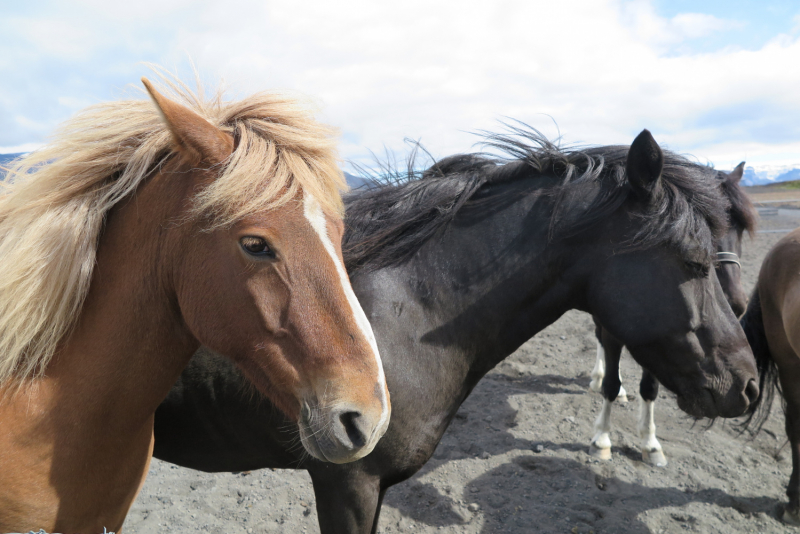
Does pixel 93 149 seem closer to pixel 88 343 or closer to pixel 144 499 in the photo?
pixel 88 343

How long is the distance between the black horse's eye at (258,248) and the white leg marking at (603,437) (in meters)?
3.95

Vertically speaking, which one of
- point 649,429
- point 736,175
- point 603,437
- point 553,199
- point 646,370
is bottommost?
point 603,437

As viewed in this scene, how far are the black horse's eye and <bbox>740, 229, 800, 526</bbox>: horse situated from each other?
12.5 ft

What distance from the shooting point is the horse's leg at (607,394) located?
4.04 metres

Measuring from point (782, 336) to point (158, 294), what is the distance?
4443 millimetres

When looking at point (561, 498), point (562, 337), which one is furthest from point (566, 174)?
point (562, 337)

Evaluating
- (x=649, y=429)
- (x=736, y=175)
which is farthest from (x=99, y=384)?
(x=736, y=175)

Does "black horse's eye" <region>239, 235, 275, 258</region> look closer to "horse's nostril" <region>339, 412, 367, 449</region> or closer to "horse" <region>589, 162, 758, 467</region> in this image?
"horse's nostril" <region>339, 412, 367, 449</region>

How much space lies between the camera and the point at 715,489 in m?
3.70

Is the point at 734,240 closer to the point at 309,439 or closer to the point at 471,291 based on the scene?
the point at 471,291

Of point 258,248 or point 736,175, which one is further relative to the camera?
point 736,175

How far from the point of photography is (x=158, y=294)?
1393mm

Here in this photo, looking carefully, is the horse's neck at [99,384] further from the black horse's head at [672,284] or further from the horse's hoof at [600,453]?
the horse's hoof at [600,453]

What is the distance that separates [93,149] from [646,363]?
2.46 meters
